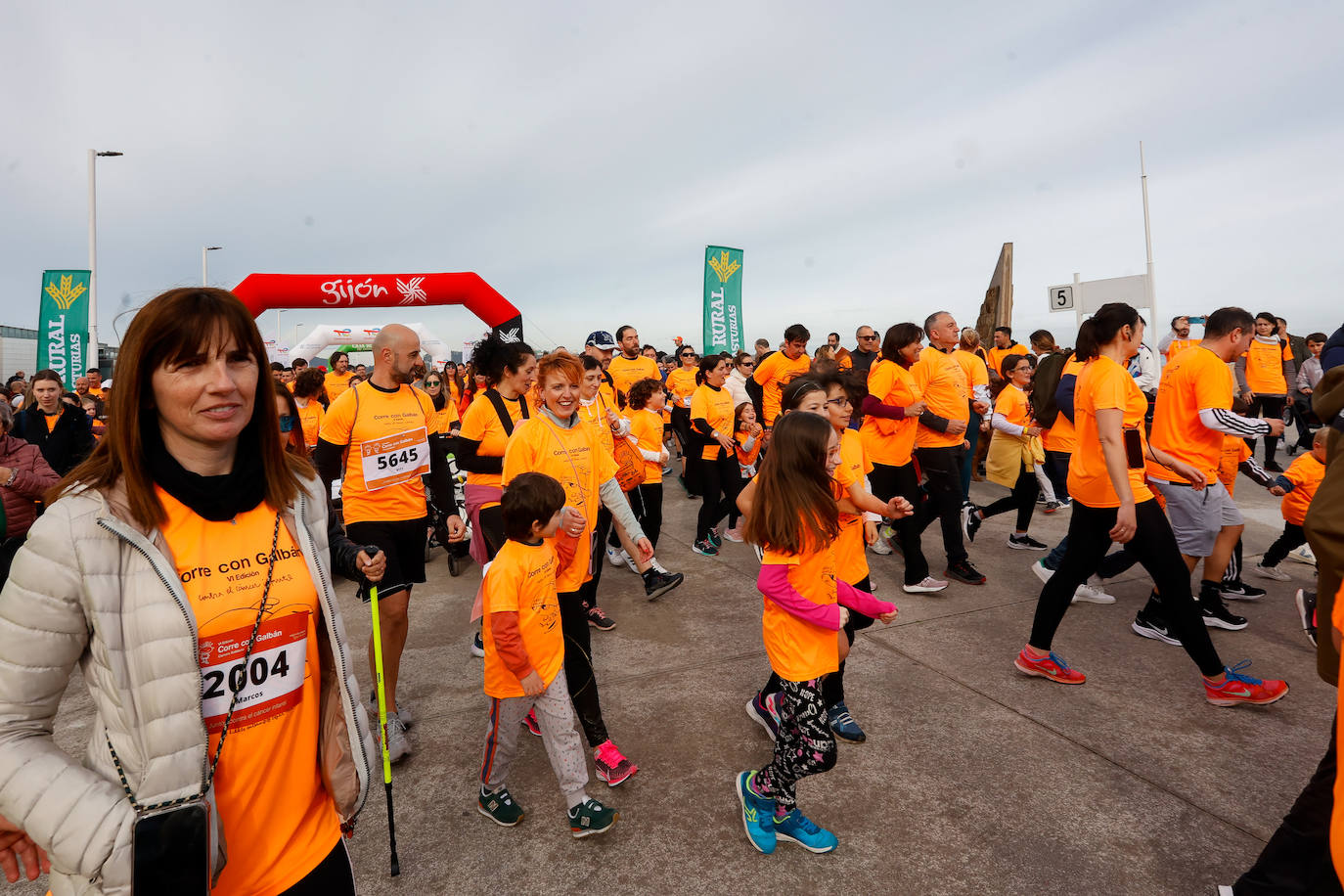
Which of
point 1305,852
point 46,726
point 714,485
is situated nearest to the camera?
point 46,726

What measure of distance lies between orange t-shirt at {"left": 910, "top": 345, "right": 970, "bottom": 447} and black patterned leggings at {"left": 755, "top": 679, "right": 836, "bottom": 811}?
372 centimetres

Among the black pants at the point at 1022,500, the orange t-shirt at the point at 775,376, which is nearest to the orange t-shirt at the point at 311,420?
the orange t-shirt at the point at 775,376

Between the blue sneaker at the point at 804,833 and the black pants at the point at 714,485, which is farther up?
the black pants at the point at 714,485

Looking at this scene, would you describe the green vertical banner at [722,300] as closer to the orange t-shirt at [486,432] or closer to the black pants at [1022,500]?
the black pants at [1022,500]

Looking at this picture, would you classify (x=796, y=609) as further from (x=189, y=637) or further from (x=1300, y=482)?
(x=1300, y=482)

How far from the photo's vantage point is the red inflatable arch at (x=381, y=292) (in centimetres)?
1056

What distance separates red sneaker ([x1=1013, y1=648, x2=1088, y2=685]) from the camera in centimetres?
397

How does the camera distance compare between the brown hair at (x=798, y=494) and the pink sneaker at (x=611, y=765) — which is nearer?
the brown hair at (x=798, y=494)

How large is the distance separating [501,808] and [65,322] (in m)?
18.9

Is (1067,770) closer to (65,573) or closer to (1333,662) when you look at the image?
(1333,662)

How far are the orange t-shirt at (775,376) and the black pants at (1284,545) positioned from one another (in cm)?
446

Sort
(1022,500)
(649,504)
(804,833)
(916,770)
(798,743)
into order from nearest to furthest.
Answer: (798,743), (804,833), (916,770), (649,504), (1022,500)

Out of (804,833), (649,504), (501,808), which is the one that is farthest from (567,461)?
(649,504)

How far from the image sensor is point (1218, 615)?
15.6ft
